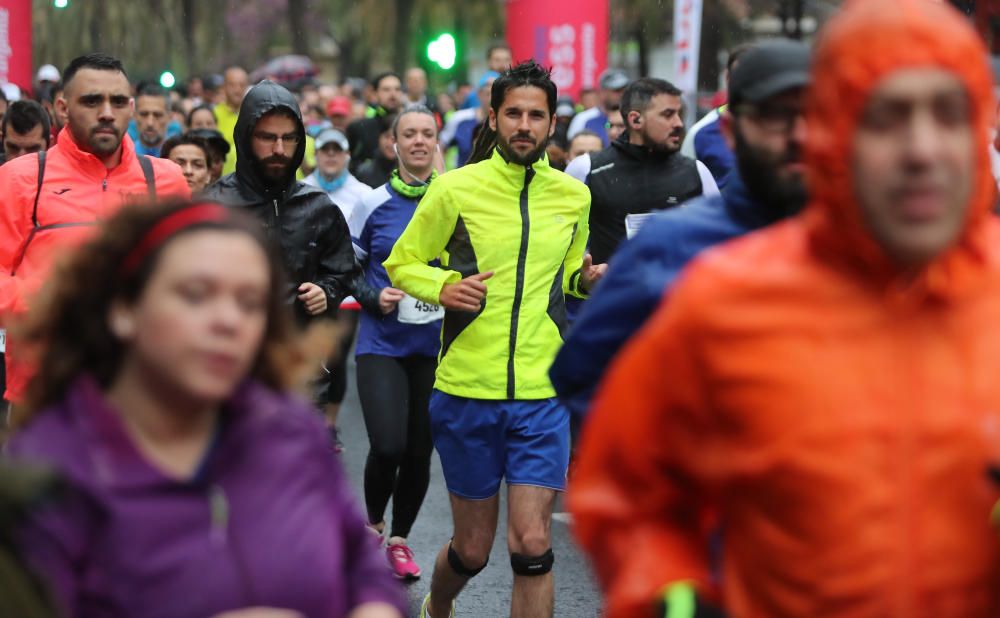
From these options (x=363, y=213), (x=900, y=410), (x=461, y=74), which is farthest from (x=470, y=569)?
(x=461, y=74)

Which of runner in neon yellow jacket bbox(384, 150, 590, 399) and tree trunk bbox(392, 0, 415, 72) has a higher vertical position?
runner in neon yellow jacket bbox(384, 150, 590, 399)

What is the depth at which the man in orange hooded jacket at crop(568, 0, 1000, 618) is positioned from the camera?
2.45 m

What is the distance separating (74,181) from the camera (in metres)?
6.54

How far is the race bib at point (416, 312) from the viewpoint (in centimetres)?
784

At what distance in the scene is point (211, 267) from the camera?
293 cm

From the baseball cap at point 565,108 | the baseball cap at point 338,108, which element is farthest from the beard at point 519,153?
the baseball cap at point 338,108

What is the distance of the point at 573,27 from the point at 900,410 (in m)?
17.4

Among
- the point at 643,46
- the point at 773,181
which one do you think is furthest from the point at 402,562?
the point at 643,46

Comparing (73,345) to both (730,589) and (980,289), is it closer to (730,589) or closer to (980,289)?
(730,589)

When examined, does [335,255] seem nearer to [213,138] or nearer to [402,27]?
[213,138]

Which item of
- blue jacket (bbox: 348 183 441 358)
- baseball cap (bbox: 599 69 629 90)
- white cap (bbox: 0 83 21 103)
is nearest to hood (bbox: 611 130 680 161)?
blue jacket (bbox: 348 183 441 358)

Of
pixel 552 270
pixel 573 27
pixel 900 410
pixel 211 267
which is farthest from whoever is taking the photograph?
pixel 573 27

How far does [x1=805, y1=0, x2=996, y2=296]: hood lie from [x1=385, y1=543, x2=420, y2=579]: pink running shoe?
5486 millimetres

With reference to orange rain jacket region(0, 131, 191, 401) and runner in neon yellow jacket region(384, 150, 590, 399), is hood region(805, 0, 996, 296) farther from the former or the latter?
orange rain jacket region(0, 131, 191, 401)
